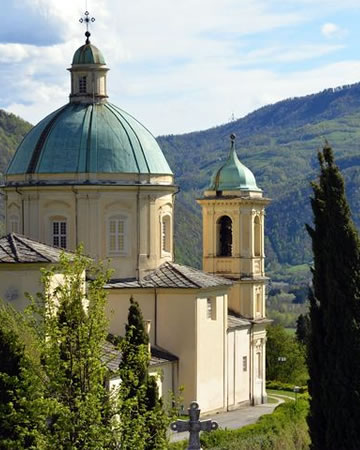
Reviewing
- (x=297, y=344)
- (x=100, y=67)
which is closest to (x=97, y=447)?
(x=100, y=67)

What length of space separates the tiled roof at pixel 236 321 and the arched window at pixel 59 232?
348 inches

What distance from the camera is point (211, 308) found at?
55125 millimetres

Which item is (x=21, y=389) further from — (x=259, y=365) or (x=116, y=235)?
(x=259, y=365)

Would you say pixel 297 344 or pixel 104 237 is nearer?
pixel 104 237

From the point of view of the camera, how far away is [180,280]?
53.9 m

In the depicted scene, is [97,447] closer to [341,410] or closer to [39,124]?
[341,410]

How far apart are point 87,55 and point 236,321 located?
1326 cm

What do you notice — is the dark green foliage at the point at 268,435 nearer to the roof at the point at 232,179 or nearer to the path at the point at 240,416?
the path at the point at 240,416

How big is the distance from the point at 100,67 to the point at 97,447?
31960 millimetres

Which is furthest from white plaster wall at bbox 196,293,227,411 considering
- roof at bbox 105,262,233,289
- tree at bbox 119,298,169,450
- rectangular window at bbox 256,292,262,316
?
tree at bbox 119,298,169,450

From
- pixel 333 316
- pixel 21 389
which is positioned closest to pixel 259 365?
pixel 333 316

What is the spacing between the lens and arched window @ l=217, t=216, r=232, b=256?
204 ft

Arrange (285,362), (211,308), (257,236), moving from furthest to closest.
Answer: (285,362) → (257,236) → (211,308)

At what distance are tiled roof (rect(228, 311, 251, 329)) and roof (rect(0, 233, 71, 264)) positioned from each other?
15.6 metres
